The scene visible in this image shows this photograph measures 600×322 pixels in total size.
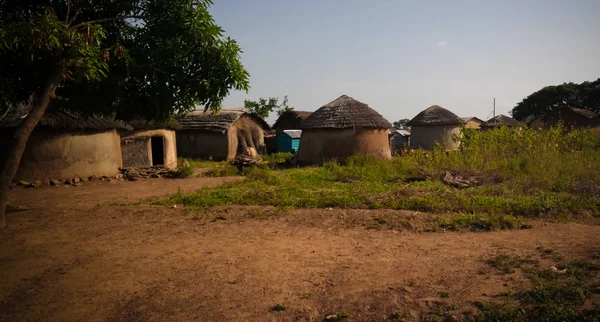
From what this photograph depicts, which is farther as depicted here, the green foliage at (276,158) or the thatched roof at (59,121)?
the green foliage at (276,158)

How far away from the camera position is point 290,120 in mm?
29469

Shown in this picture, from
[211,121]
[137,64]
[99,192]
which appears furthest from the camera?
[211,121]

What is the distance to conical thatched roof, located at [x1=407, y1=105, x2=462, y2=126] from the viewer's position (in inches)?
1015

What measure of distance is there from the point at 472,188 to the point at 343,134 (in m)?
8.31

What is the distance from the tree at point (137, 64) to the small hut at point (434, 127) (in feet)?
68.4

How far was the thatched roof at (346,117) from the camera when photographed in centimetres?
1650

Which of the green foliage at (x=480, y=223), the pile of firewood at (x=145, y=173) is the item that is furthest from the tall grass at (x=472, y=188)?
the pile of firewood at (x=145, y=173)

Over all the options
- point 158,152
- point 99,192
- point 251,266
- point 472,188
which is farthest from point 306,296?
point 158,152

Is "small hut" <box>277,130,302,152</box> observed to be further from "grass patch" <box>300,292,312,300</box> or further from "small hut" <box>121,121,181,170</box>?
"grass patch" <box>300,292,312,300</box>

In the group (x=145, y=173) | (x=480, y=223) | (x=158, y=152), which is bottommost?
(x=480, y=223)

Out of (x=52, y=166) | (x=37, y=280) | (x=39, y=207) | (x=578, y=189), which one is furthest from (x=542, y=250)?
(x=52, y=166)

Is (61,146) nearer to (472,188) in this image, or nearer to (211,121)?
(211,121)

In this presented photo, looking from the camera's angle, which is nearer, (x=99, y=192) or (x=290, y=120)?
→ (x=99, y=192)

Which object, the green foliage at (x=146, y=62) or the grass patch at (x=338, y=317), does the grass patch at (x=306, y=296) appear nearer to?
the grass patch at (x=338, y=317)
